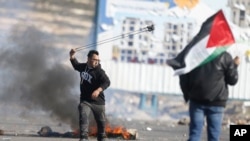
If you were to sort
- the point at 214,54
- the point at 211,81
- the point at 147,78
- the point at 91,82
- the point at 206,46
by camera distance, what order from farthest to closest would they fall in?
the point at 147,78
the point at 91,82
the point at 206,46
the point at 214,54
the point at 211,81

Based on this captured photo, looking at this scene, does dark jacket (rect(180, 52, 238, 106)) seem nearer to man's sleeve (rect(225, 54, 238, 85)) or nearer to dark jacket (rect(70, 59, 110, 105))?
man's sleeve (rect(225, 54, 238, 85))

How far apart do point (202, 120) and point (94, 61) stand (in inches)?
131

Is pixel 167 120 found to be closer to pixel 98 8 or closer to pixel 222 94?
pixel 98 8

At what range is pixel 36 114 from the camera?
21781mm

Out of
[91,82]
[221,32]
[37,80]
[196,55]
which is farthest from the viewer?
[37,80]

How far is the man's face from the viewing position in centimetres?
1418

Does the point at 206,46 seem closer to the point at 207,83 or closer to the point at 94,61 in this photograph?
the point at 207,83

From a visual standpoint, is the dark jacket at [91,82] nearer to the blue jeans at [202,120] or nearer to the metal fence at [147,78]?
the blue jeans at [202,120]

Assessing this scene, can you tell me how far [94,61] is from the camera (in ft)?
46.7

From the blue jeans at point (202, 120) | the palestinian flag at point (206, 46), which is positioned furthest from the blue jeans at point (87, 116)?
the blue jeans at point (202, 120)

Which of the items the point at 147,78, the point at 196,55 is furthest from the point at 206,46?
the point at 147,78

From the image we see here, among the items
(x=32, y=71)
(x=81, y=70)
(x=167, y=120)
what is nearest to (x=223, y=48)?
(x=81, y=70)

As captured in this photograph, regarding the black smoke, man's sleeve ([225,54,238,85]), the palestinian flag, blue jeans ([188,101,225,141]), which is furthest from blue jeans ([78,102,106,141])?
the black smoke

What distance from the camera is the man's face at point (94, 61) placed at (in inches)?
558
